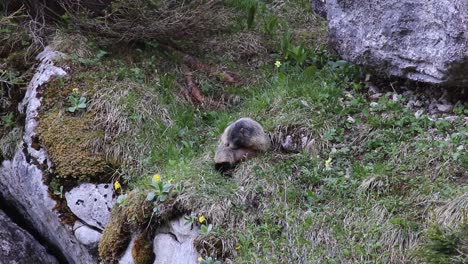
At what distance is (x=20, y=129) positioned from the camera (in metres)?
6.20

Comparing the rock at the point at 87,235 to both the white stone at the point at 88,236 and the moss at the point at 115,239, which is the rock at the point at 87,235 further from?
the moss at the point at 115,239

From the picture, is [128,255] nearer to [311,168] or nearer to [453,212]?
[311,168]

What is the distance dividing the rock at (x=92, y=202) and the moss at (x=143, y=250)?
1.48ft

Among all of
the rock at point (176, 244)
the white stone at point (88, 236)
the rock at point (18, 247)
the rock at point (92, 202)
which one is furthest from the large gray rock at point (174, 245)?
the rock at point (18, 247)

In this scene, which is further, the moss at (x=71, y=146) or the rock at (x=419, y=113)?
the moss at (x=71, y=146)

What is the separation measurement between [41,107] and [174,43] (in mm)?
1566

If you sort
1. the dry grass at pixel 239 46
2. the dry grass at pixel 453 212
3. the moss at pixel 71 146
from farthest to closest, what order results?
the dry grass at pixel 239 46
the moss at pixel 71 146
the dry grass at pixel 453 212

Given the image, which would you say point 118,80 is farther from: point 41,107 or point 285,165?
point 285,165

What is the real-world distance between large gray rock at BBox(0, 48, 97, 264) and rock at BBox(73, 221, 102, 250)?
70 mm

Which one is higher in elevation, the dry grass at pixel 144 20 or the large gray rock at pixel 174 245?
the dry grass at pixel 144 20

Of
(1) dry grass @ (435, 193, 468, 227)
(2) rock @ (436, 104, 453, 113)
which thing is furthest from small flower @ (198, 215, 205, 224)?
(2) rock @ (436, 104, 453, 113)

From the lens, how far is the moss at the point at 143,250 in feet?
16.2

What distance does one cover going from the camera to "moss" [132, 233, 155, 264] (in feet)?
16.2

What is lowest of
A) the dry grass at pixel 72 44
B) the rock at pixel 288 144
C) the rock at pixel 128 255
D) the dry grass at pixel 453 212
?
the rock at pixel 128 255
